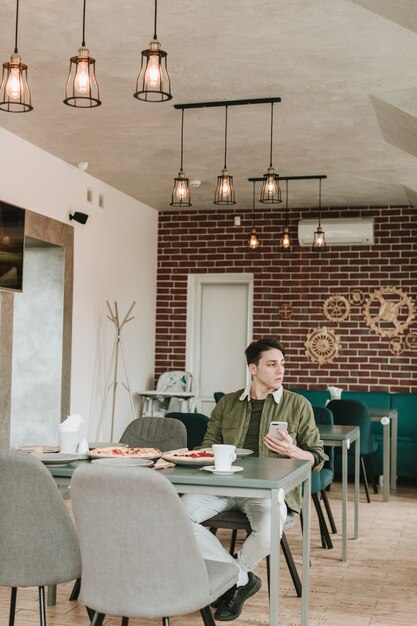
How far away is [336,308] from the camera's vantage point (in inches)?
343

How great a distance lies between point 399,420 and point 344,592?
4177mm

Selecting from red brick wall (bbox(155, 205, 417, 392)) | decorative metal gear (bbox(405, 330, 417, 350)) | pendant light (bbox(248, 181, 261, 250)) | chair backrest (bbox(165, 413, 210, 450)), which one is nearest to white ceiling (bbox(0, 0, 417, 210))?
pendant light (bbox(248, 181, 261, 250))

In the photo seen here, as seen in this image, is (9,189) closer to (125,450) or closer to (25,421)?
(25,421)

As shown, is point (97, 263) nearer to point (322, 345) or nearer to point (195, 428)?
point (322, 345)

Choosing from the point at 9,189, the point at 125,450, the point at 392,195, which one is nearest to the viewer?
the point at 125,450

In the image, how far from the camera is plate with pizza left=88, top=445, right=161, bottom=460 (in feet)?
11.0

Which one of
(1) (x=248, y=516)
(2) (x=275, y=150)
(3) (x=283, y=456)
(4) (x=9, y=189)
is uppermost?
(2) (x=275, y=150)

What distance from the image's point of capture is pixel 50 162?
6.67 metres

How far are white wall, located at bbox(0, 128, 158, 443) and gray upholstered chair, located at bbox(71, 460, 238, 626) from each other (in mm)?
3917

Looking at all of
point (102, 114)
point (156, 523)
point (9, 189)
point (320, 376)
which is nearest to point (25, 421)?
point (9, 189)

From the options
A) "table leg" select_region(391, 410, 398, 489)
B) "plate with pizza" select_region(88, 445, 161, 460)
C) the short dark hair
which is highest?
the short dark hair

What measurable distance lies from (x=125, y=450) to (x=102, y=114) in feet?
9.36

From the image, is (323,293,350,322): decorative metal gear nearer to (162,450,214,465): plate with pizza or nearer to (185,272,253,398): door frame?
(185,272,253,398): door frame

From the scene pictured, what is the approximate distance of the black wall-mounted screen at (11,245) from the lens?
5867mm
